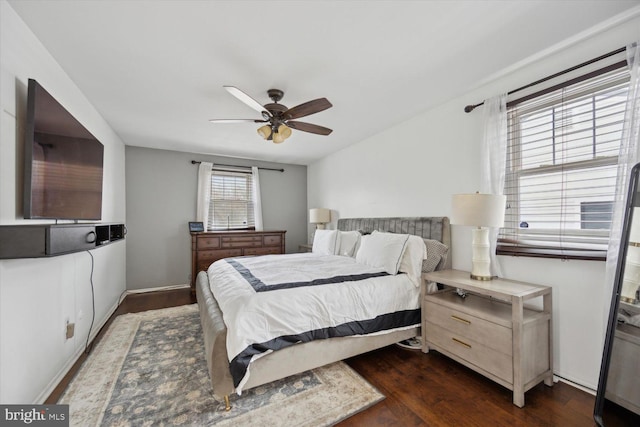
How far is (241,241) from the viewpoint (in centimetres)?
462

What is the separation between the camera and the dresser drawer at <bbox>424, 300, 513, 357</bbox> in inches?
67.7

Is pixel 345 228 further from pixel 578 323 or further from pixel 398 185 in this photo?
pixel 578 323

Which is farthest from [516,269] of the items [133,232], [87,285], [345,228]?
[133,232]

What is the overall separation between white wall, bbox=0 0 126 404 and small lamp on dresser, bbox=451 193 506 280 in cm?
296

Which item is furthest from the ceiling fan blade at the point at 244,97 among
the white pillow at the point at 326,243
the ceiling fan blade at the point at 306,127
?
the white pillow at the point at 326,243

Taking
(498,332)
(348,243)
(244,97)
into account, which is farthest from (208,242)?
(498,332)

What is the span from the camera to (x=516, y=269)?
216 cm

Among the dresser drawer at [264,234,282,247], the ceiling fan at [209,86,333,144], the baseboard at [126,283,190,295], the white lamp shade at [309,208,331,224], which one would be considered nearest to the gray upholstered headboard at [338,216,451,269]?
the white lamp shade at [309,208,331,224]

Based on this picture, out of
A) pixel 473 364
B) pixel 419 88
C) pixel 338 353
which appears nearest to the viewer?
pixel 473 364

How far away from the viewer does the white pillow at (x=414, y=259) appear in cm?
244

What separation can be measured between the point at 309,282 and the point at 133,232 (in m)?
3.71

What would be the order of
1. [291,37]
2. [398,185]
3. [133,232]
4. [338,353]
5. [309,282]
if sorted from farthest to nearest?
[133,232] < [398,185] < [309,282] < [338,353] < [291,37]

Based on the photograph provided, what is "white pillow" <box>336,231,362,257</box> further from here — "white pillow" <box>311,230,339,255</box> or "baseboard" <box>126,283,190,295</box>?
"baseboard" <box>126,283,190,295</box>

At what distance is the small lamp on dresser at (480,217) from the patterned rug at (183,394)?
1300 mm
